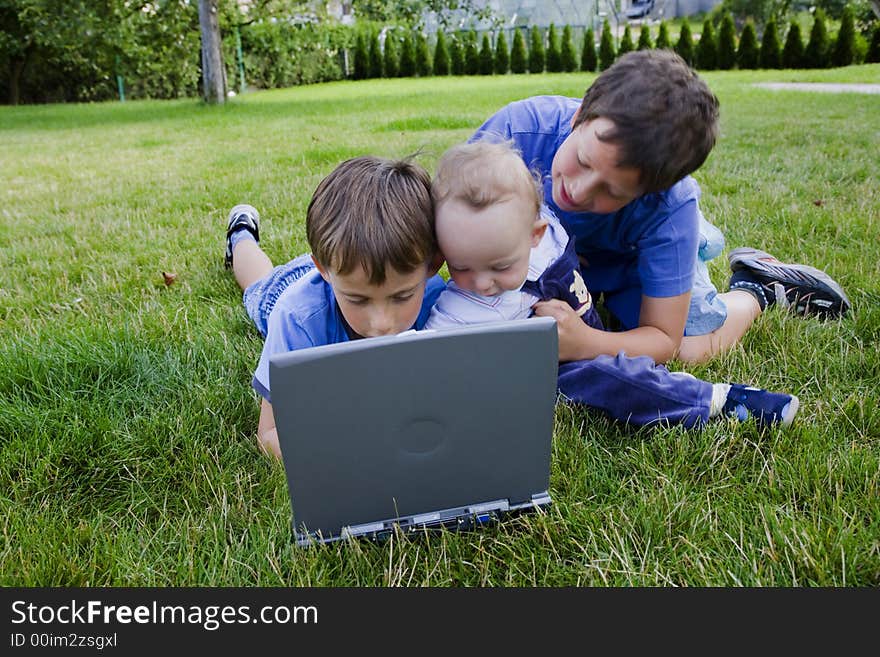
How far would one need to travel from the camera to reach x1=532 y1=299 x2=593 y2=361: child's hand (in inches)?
76.4

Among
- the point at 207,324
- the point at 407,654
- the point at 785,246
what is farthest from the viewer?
the point at 785,246

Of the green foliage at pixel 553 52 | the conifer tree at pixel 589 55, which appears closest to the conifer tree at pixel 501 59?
the green foliage at pixel 553 52

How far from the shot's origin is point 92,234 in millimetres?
3939

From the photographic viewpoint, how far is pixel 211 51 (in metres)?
12.3

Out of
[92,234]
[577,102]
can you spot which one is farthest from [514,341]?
[92,234]

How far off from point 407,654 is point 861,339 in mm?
1919

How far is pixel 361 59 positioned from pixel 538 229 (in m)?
24.1

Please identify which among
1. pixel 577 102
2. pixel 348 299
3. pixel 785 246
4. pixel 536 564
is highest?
pixel 577 102

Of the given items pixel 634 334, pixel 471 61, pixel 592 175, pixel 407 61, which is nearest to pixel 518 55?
pixel 471 61

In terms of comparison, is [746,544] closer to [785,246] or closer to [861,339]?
[861,339]

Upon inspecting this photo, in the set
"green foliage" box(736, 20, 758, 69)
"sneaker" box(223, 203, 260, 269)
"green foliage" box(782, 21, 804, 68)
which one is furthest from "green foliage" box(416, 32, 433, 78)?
"sneaker" box(223, 203, 260, 269)

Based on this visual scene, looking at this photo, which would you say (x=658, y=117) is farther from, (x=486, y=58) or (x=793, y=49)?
(x=486, y=58)

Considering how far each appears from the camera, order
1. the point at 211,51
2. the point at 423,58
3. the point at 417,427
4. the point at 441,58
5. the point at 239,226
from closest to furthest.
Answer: the point at 417,427 → the point at 239,226 → the point at 211,51 → the point at 441,58 → the point at 423,58

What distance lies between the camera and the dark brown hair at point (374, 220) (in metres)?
1.62
